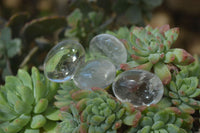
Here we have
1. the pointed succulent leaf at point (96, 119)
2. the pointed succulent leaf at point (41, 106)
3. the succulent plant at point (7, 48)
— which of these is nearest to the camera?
the pointed succulent leaf at point (96, 119)

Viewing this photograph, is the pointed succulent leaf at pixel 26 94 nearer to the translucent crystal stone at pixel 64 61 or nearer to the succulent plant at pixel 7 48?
the translucent crystal stone at pixel 64 61

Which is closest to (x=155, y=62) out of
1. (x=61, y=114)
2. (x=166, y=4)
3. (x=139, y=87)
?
(x=139, y=87)

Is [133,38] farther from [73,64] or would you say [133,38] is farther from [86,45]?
[86,45]

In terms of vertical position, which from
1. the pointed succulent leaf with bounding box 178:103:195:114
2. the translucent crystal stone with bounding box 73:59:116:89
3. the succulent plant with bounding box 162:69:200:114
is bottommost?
the pointed succulent leaf with bounding box 178:103:195:114

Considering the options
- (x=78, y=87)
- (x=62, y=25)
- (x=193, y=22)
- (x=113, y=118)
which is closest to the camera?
(x=113, y=118)

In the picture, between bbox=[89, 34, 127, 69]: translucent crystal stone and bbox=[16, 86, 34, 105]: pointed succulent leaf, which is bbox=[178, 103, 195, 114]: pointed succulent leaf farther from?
bbox=[16, 86, 34, 105]: pointed succulent leaf

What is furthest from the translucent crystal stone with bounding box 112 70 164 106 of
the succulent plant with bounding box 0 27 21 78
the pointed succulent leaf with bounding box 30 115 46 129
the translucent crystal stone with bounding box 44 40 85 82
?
the succulent plant with bounding box 0 27 21 78

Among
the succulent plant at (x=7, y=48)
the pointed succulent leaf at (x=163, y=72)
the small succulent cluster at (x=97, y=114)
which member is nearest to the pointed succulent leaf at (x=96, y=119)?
the small succulent cluster at (x=97, y=114)
